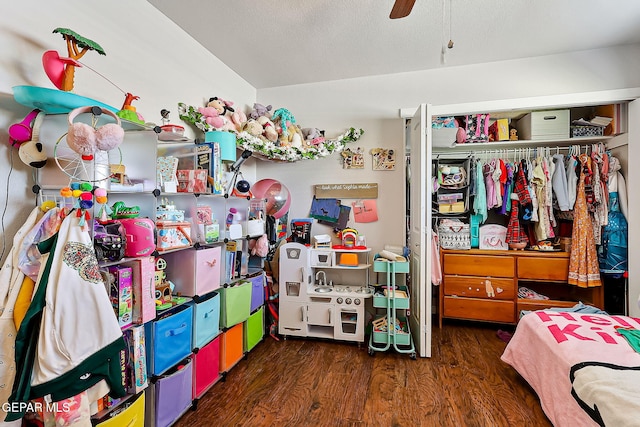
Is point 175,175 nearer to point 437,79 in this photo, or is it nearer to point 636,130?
point 437,79

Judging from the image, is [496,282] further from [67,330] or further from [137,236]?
[67,330]

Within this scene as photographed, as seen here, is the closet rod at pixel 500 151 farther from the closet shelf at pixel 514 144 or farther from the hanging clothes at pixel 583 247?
the hanging clothes at pixel 583 247

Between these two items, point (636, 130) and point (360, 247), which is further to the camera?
point (360, 247)

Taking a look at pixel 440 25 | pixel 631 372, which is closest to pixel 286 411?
pixel 631 372

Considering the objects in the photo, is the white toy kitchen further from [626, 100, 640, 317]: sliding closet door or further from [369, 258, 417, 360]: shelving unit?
[626, 100, 640, 317]: sliding closet door

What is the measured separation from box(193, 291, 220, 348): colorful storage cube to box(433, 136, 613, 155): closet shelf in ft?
8.90

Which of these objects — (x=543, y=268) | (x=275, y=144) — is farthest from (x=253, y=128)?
(x=543, y=268)

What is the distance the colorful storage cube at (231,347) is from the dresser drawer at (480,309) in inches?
84.5

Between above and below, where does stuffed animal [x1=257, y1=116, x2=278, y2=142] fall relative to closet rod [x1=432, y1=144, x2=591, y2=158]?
above

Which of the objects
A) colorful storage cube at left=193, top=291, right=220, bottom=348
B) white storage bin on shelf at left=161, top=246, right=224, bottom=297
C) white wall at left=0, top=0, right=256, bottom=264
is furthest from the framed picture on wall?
colorful storage cube at left=193, top=291, right=220, bottom=348

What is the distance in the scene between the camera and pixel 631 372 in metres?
1.35

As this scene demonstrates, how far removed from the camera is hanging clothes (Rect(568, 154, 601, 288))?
107 inches

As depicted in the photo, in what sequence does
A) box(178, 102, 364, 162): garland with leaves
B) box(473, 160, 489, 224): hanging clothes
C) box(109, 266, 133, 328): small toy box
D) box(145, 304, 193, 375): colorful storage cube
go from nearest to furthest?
box(109, 266, 133, 328): small toy box → box(145, 304, 193, 375): colorful storage cube → box(178, 102, 364, 162): garland with leaves → box(473, 160, 489, 224): hanging clothes

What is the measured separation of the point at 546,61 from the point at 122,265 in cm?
374
